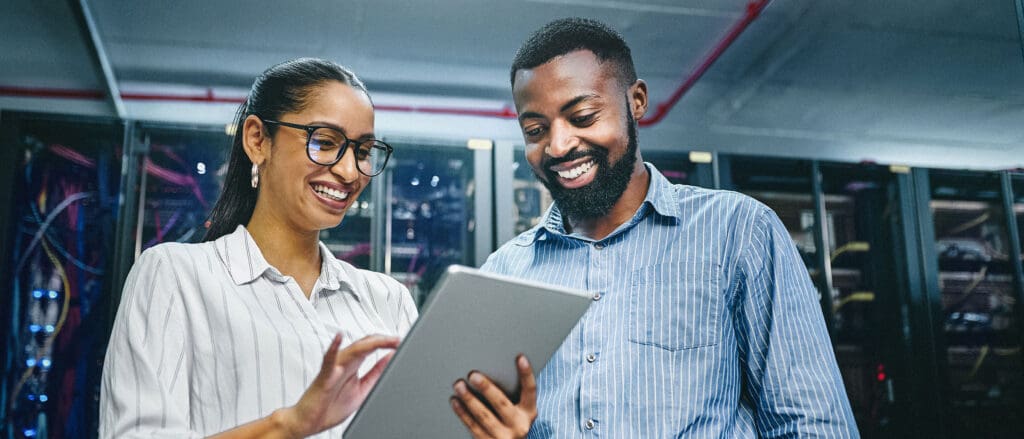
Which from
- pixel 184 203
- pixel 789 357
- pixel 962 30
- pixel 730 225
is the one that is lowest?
pixel 789 357

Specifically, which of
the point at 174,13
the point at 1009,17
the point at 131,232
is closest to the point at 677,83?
the point at 1009,17

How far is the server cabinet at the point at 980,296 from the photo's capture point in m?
Answer: 3.43

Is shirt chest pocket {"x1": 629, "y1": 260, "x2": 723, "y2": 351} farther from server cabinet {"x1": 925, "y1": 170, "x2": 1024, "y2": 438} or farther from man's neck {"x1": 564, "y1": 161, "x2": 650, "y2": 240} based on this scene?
server cabinet {"x1": 925, "y1": 170, "x2": 1024, "y2": 438}

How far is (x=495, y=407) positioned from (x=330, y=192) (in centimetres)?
45

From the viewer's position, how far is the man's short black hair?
131 cm

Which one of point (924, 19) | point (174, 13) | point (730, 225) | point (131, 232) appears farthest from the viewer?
point (924, 19)

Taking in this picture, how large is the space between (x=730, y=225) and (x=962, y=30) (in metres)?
2.84

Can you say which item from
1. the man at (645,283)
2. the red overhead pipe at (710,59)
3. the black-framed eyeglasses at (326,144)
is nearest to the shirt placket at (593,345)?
the man at (645,283)

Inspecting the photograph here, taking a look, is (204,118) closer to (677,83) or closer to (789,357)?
(677,83)

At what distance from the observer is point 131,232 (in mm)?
2713

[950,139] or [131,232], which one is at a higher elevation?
[950,139]

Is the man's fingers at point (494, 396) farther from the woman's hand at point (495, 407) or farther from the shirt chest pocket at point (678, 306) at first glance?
the shirt chest pocket at point (678, 306)

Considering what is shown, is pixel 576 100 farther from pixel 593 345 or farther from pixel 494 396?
pixel 494 396

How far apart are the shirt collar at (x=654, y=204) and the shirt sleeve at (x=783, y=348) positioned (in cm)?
17
